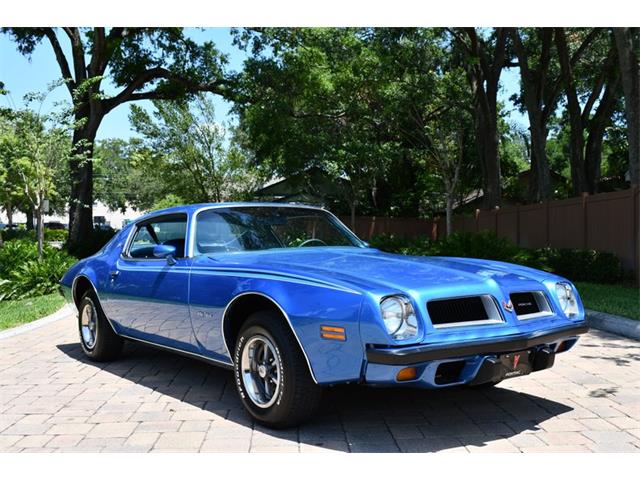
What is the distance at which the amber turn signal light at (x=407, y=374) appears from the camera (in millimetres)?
3574

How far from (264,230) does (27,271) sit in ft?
34.9

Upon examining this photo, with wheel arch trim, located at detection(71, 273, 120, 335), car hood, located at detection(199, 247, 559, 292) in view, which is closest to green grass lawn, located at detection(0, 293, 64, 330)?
wheel arch trim, located at detection(71, 273, 120, 335)

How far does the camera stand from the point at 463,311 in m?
3.88

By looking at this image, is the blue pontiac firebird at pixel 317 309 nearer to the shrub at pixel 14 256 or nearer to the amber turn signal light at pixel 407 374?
the amber turn signal light at pixel 407 374

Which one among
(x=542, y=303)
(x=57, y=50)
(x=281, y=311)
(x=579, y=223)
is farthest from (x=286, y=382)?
(x=57, y=50)

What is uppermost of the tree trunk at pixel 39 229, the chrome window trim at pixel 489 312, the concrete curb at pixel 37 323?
the tree trunk at pixel 39 229

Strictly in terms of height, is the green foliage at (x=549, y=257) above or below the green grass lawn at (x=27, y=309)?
above

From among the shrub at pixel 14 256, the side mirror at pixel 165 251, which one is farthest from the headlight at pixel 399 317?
the shrub at pixel 14 256

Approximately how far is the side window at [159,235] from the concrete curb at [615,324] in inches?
205

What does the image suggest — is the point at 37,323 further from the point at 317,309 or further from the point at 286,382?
the point at 317,309

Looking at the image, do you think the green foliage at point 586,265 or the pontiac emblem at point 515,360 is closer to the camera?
the pontiac emblem at point 515,360

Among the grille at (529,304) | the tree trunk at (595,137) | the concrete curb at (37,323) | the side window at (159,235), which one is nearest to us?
the grille at (529,304)

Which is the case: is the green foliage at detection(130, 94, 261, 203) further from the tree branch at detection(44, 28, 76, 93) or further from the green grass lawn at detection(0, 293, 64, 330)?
the green grass lawn at detection(0, 293, 64, 330)

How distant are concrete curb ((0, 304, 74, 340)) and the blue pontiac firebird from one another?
3.21m
